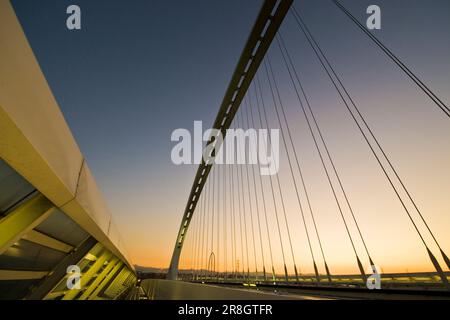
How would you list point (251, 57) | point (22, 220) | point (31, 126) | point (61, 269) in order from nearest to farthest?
point (31, 126)
point (22, 220)
point (61, 269)
point (251, 57)

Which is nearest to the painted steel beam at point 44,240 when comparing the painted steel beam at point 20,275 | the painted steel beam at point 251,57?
the painted steel beam at point 20,275

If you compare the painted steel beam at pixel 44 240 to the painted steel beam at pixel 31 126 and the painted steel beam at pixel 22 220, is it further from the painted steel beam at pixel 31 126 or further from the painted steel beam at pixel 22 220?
the painted steel beam at pixel 31 126

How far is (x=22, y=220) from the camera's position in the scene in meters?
2.04

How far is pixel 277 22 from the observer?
26.6 feet

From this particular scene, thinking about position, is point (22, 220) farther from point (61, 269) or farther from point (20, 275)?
point (20, 275)

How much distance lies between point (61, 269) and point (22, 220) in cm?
325

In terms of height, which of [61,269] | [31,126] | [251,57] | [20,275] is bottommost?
[20,275]

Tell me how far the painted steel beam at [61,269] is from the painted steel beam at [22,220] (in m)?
2.74

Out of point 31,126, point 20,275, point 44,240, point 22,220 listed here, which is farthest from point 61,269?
point 31,126

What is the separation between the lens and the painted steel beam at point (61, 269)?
422cm

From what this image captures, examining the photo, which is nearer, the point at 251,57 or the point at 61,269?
the point at 61,269

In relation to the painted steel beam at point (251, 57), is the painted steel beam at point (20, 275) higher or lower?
lower

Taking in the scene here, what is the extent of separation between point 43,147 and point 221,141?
14.6 meters
